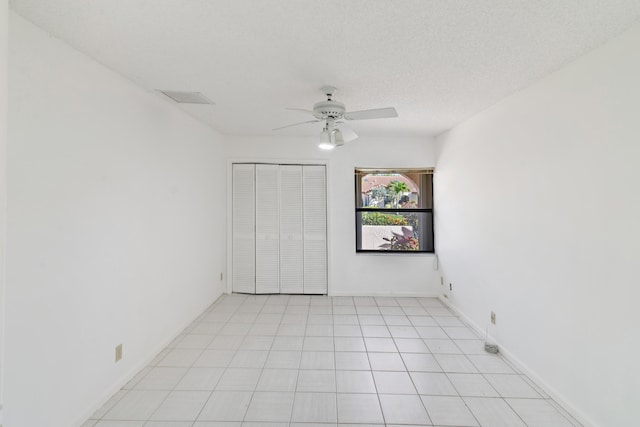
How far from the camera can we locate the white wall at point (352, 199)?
4.55 meters

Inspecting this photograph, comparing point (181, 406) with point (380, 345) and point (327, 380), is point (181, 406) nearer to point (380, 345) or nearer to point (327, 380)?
point (327, 380)

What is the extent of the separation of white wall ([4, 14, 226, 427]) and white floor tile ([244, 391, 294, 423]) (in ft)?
3.53

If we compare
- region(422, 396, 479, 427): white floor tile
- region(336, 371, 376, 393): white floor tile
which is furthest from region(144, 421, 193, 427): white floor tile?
region(422, 396, 479, 427): white floor tile

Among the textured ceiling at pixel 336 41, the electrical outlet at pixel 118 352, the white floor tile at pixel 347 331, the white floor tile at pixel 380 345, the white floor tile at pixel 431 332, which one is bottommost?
the white floor tile at pixel 380 345

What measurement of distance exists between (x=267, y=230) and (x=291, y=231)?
36 cm

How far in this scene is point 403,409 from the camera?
209cm

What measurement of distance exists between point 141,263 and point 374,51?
8.13 feet

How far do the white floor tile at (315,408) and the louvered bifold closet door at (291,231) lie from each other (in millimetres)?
2413

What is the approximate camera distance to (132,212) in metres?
2.49

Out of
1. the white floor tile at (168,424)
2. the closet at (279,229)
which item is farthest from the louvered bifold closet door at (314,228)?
the white floor tile at (168,424)

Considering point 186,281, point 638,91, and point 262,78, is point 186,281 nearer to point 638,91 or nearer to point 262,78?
point 262,78

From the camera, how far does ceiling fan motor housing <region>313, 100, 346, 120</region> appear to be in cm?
250

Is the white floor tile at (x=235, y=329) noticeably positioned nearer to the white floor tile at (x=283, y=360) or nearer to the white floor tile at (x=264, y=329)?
the white floor tile at (x=264, y=329)

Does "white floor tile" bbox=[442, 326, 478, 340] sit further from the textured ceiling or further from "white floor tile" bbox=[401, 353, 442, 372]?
the textured ceiling
